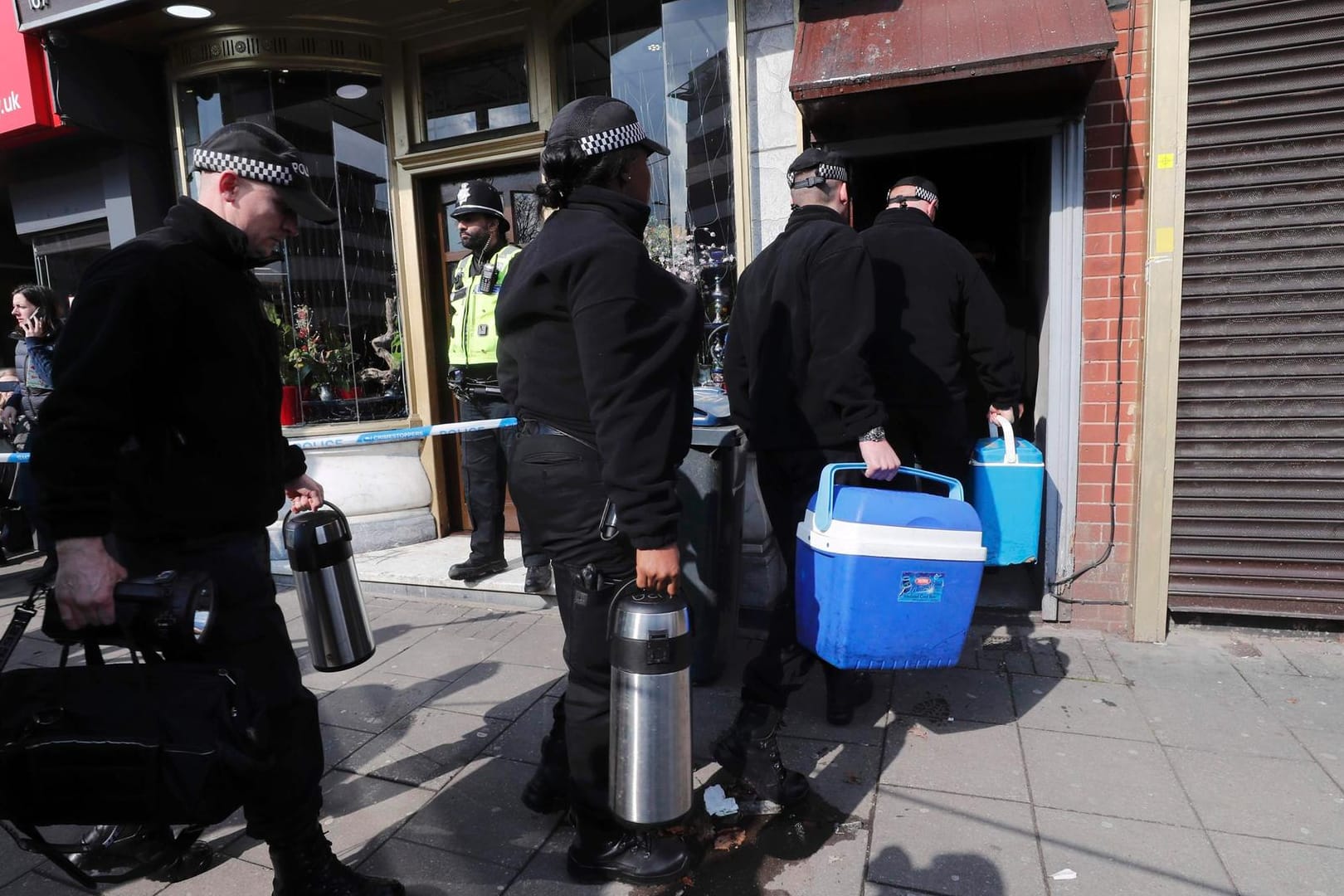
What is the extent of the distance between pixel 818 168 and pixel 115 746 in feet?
8.62

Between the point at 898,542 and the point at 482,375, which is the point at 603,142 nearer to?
the point at 898,542

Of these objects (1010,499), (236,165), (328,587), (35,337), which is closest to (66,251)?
(35,337)

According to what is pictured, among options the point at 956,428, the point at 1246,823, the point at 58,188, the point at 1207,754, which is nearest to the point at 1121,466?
the point at 956,428

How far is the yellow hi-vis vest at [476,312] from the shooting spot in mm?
4672

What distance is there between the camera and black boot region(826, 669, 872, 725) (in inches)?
121

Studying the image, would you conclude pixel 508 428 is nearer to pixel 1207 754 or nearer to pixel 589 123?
pixel 589 123

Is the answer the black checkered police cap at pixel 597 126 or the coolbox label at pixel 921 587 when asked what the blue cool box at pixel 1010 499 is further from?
the black checkered police cap at pixel 597 126

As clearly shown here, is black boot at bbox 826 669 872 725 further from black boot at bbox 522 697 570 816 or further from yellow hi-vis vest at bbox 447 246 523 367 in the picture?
yellow hi-vis vest at bbox 447 246 523 367

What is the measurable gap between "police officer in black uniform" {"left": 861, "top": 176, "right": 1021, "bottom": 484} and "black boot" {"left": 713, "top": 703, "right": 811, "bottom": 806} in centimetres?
143

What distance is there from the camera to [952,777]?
2752 mm

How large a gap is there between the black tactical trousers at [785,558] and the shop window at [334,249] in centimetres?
389

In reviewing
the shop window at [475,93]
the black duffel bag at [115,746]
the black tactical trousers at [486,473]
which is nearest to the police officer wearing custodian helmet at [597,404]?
the black duffel bag at [115,746]

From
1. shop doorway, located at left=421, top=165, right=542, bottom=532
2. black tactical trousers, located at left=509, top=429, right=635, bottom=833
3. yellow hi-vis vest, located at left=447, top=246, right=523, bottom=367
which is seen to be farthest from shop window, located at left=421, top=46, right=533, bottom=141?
black tactical trousers, located at left=509, top=429, right=635, bottom=833

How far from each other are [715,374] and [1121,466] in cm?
217
